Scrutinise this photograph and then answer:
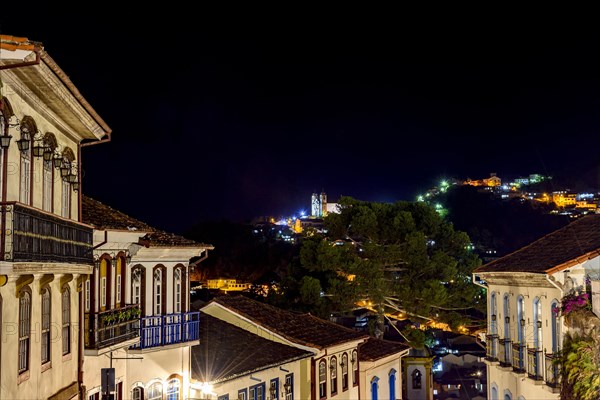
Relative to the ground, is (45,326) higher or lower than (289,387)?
higher

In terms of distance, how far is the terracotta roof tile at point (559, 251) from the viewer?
24347 millimetres

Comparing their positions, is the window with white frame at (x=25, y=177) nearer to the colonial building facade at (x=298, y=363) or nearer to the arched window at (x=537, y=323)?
the colonial building facade at (x=298, y=363)

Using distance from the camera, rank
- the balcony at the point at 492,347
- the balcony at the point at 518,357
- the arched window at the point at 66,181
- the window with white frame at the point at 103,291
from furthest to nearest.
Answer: the balcony at the point at 492,347 → the balcony at the point at 518,357 → the window with white frame at the point at 103,291 → the arched window at the point at 66,181

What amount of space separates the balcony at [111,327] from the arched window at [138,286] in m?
1.31

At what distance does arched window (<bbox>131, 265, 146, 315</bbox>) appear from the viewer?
22.6 m

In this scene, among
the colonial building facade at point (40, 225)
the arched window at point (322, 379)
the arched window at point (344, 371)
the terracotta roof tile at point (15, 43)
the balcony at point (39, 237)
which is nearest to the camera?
the terracotta roof tile at point (15, 43)

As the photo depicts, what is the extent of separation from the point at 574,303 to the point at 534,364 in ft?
13.0

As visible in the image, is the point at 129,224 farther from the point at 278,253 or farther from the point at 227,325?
the point at 278,253

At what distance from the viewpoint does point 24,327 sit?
14.3m

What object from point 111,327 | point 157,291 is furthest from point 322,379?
point 111,327

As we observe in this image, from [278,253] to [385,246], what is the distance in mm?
64539

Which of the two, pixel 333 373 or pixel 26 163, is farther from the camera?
pixel 333 373

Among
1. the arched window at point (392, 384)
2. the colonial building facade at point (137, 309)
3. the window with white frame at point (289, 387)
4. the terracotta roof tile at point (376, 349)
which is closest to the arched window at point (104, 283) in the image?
the colonial building facade at point (137, 309)

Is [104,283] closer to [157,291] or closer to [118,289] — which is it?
[118,289]
